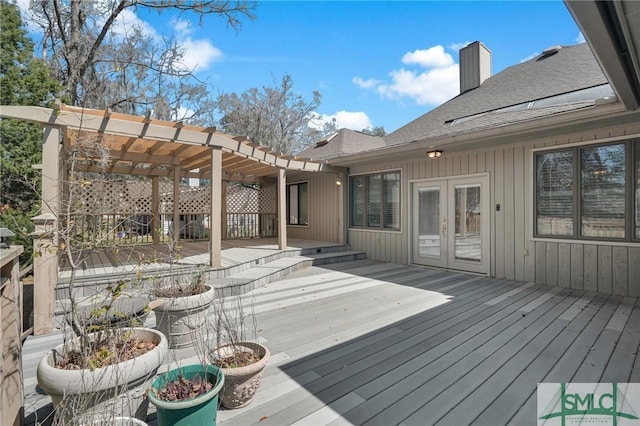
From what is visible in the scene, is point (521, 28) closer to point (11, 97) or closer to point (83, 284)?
point (83, 284)

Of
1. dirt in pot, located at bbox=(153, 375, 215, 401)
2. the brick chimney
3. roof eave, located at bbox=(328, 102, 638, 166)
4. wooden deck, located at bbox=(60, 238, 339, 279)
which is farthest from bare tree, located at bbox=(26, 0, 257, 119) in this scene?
dirt in pot, located at bbox=(153, 375, 215, 401)

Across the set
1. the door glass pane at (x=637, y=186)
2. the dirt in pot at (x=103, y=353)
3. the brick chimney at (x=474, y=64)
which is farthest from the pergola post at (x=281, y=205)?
the brick chimney at (x=474, y=64)

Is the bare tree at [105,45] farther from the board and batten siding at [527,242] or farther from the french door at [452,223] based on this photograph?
the board and batten siding at [527,242]

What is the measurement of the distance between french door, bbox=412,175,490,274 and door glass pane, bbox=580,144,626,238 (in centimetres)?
149

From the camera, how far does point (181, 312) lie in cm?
299

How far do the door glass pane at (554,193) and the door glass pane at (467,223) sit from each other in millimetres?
1056

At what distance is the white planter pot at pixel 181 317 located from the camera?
2949 millimetres

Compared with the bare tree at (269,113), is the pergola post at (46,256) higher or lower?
lower

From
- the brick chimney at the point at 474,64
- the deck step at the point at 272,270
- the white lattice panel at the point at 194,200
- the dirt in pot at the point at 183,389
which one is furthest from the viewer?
the brick chimney at the point at 474,64

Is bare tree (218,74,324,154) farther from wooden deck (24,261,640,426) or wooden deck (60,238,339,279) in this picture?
wooden deck (24,261,640,426)

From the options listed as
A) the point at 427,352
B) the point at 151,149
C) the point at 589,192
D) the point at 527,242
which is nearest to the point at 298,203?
the point at 151,149

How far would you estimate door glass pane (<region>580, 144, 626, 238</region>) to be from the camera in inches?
185

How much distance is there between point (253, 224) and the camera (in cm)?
1062

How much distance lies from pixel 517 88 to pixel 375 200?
4.34 meters
